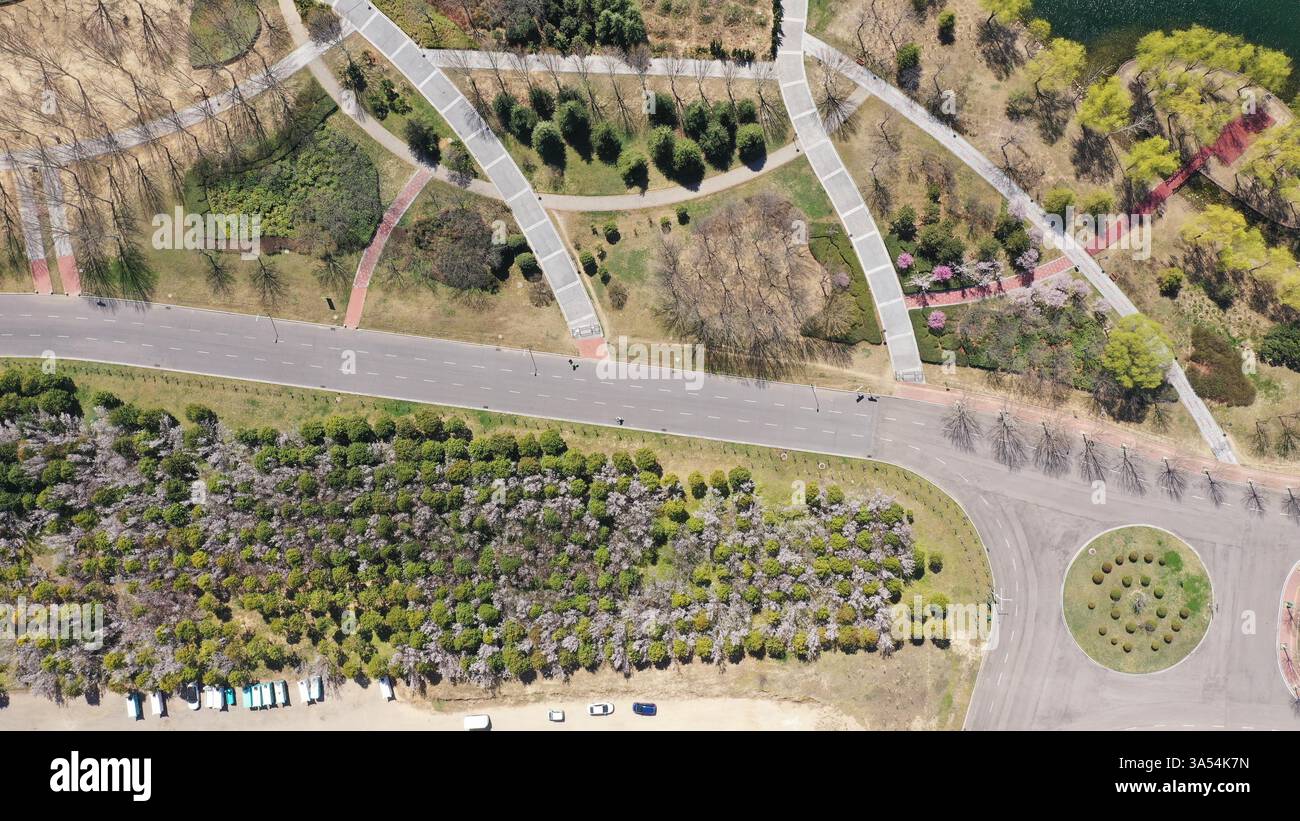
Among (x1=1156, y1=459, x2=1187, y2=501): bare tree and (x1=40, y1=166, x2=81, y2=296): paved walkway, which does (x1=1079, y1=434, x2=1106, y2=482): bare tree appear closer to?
(x1=1156, y1=459, x2=1187, y2=501): bare tree

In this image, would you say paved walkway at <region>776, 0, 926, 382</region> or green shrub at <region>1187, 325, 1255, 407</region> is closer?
green shrub at <region>1187, 325, 1255, 407</region>

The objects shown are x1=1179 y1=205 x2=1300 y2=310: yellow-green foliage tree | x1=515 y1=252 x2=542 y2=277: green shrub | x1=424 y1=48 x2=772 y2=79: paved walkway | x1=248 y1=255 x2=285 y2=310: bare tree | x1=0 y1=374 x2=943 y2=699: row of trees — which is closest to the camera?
x1=0 y1=374 x2=943 y2=699: row of trees

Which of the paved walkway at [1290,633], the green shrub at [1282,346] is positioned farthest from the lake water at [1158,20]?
the paved walkway at [1290,633]

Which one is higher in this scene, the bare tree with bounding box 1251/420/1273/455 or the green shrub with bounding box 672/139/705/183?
the green shrub with bounding box 672/139/705/183

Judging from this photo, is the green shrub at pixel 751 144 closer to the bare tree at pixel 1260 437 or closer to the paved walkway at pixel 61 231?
the bare tree at pixel 1260 437

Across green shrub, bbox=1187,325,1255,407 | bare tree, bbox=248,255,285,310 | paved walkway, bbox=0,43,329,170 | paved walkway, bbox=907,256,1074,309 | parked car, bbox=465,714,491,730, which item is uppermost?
paved walkway, bbox=0,43,329,170

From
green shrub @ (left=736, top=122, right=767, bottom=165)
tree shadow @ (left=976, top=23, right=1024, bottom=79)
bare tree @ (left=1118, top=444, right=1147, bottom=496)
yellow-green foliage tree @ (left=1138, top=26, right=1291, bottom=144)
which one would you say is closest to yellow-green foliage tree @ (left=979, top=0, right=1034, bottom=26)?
tree shadow @ (left=976, top=23, right=1024, bottom=79)

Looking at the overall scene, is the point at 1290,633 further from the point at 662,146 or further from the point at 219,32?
the point at 219,32
